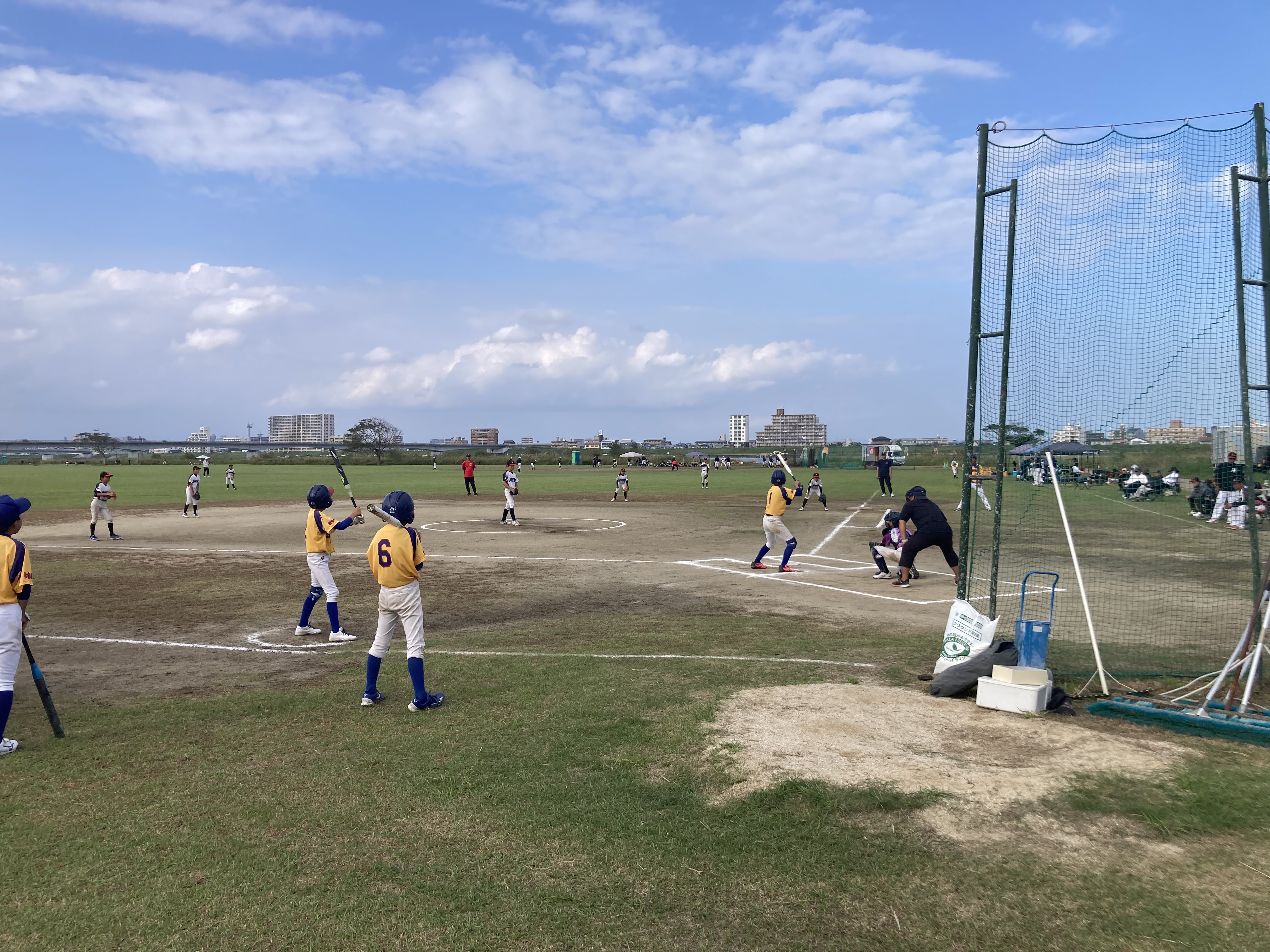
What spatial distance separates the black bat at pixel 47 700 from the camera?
22.0 feet

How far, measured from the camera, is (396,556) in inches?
308

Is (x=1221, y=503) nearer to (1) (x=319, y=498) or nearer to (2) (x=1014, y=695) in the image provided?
(2) (x=1014, y=695)

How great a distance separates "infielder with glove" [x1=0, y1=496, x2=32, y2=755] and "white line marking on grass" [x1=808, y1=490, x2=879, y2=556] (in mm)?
11675

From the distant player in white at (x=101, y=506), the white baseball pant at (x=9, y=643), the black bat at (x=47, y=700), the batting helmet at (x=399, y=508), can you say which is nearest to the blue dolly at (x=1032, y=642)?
the batting helmet at (x=399, y=508)

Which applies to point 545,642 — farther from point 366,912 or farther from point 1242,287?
point 1242,287

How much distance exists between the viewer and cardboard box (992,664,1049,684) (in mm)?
7355

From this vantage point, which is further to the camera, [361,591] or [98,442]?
[98,442]

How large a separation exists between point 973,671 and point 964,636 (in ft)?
1.48

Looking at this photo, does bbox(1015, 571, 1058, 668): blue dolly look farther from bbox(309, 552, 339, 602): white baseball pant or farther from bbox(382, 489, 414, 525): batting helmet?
bbox(309, 552, 339, 602): white baseball pant

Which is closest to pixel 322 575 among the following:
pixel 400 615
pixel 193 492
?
pixel 400 615

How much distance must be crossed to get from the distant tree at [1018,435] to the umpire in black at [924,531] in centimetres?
457

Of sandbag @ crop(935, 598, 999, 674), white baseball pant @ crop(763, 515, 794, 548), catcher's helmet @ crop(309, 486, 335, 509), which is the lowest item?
sandbag @ crop(935, 598, 999, 674)

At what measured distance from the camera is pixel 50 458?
5349 inches

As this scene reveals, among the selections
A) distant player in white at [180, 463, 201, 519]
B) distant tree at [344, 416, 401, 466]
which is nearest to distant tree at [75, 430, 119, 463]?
distant tree at [344, 416, 401, 466]
